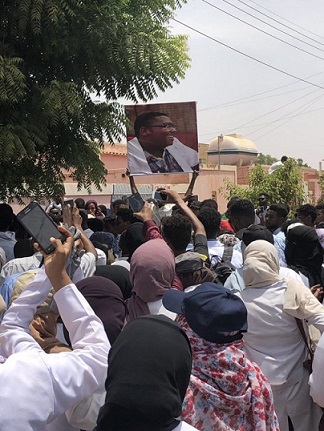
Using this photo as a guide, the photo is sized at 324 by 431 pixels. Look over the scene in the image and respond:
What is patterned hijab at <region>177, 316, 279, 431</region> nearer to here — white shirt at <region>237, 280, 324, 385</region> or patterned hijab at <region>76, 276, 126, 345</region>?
patterned hijab at <region>76, 276, 126, 345</region>

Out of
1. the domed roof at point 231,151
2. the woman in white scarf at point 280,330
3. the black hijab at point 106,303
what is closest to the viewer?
the black hijab at point 106,303

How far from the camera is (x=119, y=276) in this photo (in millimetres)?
4000

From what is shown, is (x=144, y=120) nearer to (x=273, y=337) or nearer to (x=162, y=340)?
(x=273, y=337)

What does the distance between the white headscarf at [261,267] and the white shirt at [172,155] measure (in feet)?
12.0

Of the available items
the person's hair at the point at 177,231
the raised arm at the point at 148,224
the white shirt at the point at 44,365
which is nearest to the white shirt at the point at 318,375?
the white shirt at the point at 44,365

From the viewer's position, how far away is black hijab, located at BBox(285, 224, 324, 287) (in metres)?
4.86

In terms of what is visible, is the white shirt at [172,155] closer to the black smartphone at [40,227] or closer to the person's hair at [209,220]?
the person's hair at [209,220]

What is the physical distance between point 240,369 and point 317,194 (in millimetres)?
36367

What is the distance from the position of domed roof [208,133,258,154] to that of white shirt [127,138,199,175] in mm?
39258

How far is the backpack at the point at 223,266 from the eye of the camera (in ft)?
14.9

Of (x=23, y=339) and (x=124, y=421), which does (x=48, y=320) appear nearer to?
(x=23, y=339)

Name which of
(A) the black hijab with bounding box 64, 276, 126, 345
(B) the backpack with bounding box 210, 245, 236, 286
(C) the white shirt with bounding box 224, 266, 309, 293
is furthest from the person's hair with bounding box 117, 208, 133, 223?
(A) the black hijab with bounding box 64, 276, 126, 345

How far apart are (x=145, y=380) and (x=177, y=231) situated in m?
2.75

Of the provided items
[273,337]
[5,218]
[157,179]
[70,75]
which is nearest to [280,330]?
[273,337]
